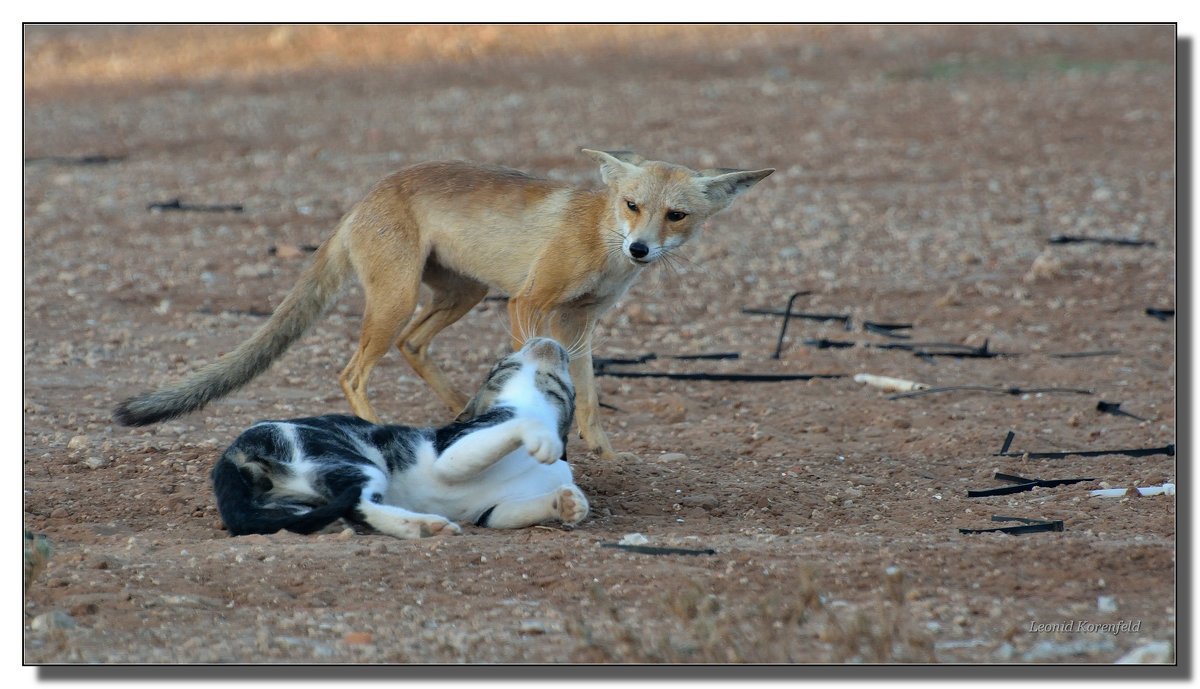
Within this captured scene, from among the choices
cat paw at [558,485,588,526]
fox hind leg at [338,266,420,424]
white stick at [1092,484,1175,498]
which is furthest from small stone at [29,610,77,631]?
white stick at [1092,484,1175,498]

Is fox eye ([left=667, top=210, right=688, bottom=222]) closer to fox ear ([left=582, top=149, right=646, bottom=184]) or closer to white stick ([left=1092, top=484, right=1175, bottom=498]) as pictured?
fox ear ([left=582, top=149, right=646, bottom=184])

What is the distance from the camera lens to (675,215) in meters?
6.13

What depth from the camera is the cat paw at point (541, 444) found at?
175 inches

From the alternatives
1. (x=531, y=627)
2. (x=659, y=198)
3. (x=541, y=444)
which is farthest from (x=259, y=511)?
(x=659, y=198)

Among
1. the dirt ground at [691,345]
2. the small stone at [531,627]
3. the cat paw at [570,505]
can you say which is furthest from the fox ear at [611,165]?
the small stone at [531,627]

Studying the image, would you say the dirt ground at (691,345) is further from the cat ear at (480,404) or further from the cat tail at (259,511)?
the cat ear at (480,404)

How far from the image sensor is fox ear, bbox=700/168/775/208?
6.27 metres

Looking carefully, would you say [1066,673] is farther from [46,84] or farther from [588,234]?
[46,84]

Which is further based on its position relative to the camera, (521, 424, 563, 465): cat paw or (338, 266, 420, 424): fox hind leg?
(338, 266, 420, 424): fox hind leg

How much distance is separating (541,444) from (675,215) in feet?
6.72

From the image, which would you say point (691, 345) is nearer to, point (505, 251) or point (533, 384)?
point (505, 251)

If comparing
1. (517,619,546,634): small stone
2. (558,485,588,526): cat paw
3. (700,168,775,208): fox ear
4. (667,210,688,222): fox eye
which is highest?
(700,168,775,208): fox ear

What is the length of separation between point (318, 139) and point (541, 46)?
5.92 metres

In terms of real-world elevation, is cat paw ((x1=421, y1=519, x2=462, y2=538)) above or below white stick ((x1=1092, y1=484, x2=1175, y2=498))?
below
